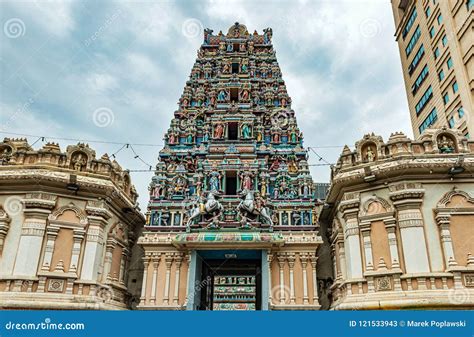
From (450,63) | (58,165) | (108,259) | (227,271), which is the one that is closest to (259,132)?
(227,271)

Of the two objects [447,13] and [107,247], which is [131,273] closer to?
[107,247]

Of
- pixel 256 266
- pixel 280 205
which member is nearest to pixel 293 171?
pixel 280 205

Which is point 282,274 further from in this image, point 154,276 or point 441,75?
point 441,75

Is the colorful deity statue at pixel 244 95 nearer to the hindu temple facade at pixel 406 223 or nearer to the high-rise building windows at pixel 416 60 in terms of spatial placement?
the hindu temple facade at pixel 406 223

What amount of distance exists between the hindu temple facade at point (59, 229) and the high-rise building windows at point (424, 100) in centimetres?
2938

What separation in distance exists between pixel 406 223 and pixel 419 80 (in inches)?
975

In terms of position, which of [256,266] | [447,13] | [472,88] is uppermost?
[447,13]

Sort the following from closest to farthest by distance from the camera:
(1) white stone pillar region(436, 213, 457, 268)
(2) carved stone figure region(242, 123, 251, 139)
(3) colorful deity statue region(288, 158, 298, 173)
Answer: (1) white stone pillar region(436, 213, 457, 268) → (3) colorful deity statue region(288, 158, 298, 173) → (2) carved stone figure region(242, 123, 251, 139)

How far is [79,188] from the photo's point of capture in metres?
20.0

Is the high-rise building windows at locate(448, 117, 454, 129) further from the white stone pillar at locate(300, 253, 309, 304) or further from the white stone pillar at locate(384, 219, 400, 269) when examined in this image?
the white stone pillar at locate(300, 253, 309, 304)

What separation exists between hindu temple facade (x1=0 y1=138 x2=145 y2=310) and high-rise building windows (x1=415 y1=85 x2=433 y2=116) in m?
29.4

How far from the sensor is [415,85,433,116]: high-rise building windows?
114ft

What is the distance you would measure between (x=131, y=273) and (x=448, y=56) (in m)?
30.5

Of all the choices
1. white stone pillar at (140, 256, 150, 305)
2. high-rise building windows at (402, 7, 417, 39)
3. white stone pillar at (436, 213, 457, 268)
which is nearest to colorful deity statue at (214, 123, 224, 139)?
white stone pillar at (140, 256, 150, 305)
